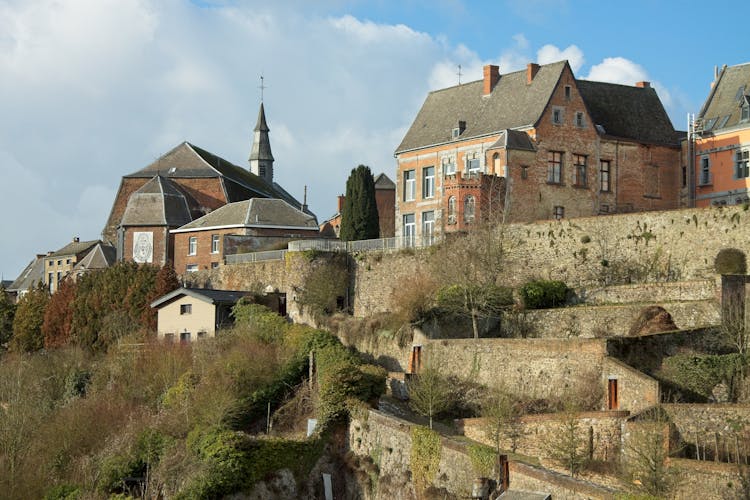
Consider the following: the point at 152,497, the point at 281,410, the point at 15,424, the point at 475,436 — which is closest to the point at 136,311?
the point at 15,424

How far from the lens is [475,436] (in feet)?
115

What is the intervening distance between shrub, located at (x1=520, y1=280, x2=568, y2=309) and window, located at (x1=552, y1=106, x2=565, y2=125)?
11332 mm

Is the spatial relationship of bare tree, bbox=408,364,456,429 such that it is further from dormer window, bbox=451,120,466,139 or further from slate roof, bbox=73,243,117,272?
slate roof, bbox=73,243,117,272

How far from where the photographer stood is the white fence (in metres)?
51.4

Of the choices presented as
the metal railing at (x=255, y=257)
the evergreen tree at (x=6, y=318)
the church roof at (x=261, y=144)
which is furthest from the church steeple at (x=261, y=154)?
the metal railing at (x=255, y=257)

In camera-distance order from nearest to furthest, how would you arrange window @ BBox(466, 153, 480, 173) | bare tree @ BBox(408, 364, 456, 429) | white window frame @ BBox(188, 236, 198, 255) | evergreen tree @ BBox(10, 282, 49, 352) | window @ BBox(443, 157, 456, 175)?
bare tree @ BBox(408, 364, 456, 429) < window @ BBox(466, 153, 480, 173) < window @ BBox(443, 157, 456, 175) < evergreen tree @ BBox(10, 282, 49, 352) < white window frame @ BBox(188, 236, 198, 255)

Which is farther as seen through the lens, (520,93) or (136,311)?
(136,311)

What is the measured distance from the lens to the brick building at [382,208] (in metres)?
69.0

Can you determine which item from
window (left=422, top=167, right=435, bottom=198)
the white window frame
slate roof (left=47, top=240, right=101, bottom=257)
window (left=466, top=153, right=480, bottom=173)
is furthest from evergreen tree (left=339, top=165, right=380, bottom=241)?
slate roof (left=47, top=240, right=101, bottom=257)

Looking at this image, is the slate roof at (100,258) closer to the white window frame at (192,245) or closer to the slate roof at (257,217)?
the slate roof at (257,217)

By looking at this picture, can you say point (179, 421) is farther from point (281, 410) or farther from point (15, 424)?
point (15, 424)

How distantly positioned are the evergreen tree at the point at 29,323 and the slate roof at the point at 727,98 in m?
32.9

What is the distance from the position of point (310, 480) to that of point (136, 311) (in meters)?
22.9

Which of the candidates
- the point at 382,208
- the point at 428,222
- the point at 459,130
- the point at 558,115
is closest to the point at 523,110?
the point at 558,115
